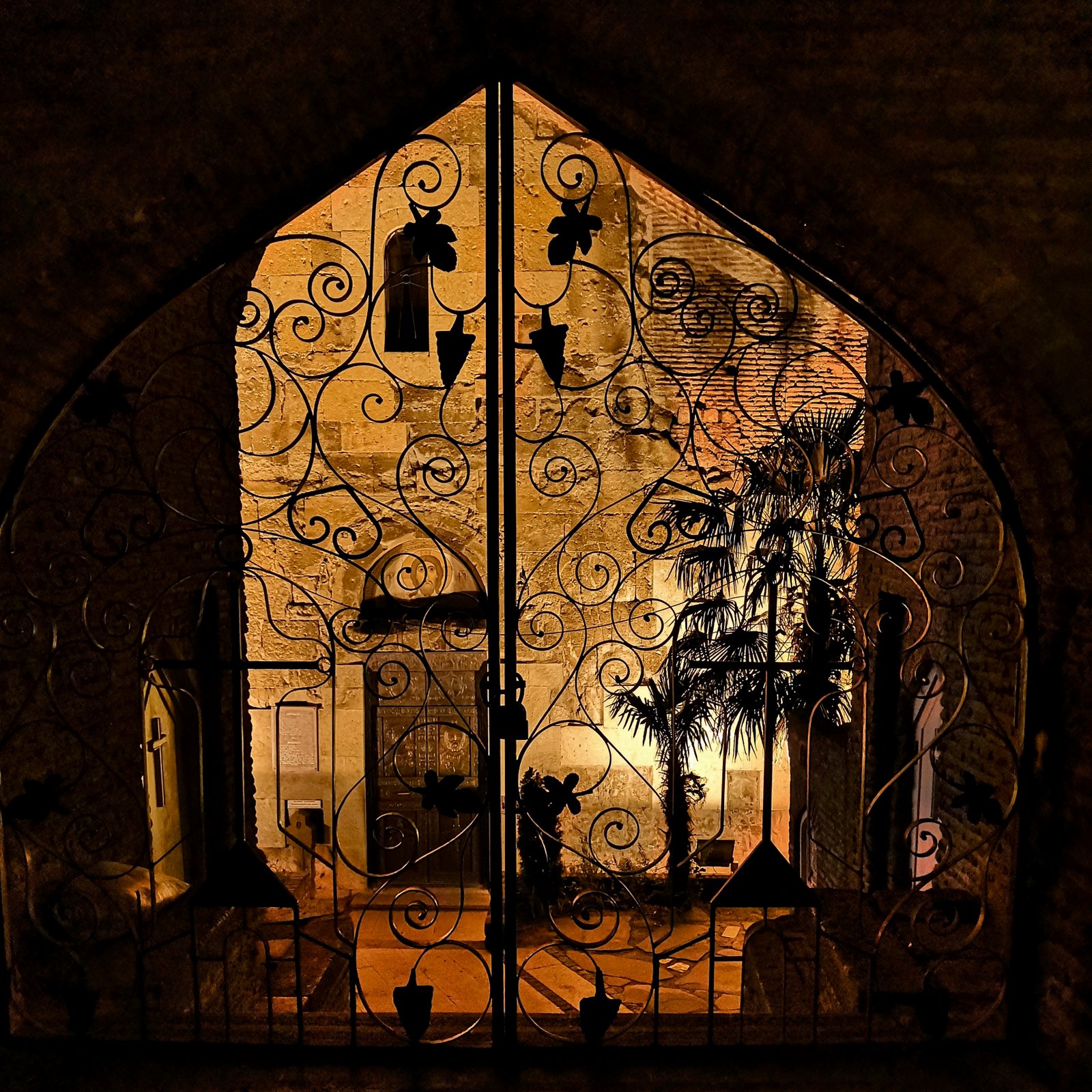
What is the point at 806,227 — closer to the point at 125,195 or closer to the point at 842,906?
the point at 125,195

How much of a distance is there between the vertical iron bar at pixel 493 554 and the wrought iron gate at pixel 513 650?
16 mm

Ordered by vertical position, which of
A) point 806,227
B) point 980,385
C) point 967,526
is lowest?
point 967,526

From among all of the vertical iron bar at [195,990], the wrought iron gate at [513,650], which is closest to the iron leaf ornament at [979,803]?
the wrought iron gate at [513,650]

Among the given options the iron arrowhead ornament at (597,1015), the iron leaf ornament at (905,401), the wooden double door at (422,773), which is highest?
the iron leaf ornament at (905,401)

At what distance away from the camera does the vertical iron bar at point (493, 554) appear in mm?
2162

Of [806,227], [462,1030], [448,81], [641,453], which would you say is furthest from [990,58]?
[641,453]

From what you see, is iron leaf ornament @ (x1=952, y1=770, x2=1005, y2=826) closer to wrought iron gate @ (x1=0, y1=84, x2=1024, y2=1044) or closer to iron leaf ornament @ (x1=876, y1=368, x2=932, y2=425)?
wrought iron gate @ (x1=0, y1=84, x2=1024, y2=1044)

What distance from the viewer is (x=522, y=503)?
6375mm

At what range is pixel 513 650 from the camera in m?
2.27

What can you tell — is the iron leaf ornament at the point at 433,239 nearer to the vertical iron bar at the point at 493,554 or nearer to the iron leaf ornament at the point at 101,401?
the vertical iron bar at the point at 493,554

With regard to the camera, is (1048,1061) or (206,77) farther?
(1048,1061)

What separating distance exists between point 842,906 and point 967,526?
188 cm

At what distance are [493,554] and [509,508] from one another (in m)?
0.17

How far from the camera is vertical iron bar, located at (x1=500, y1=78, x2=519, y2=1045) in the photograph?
7.02 feet
